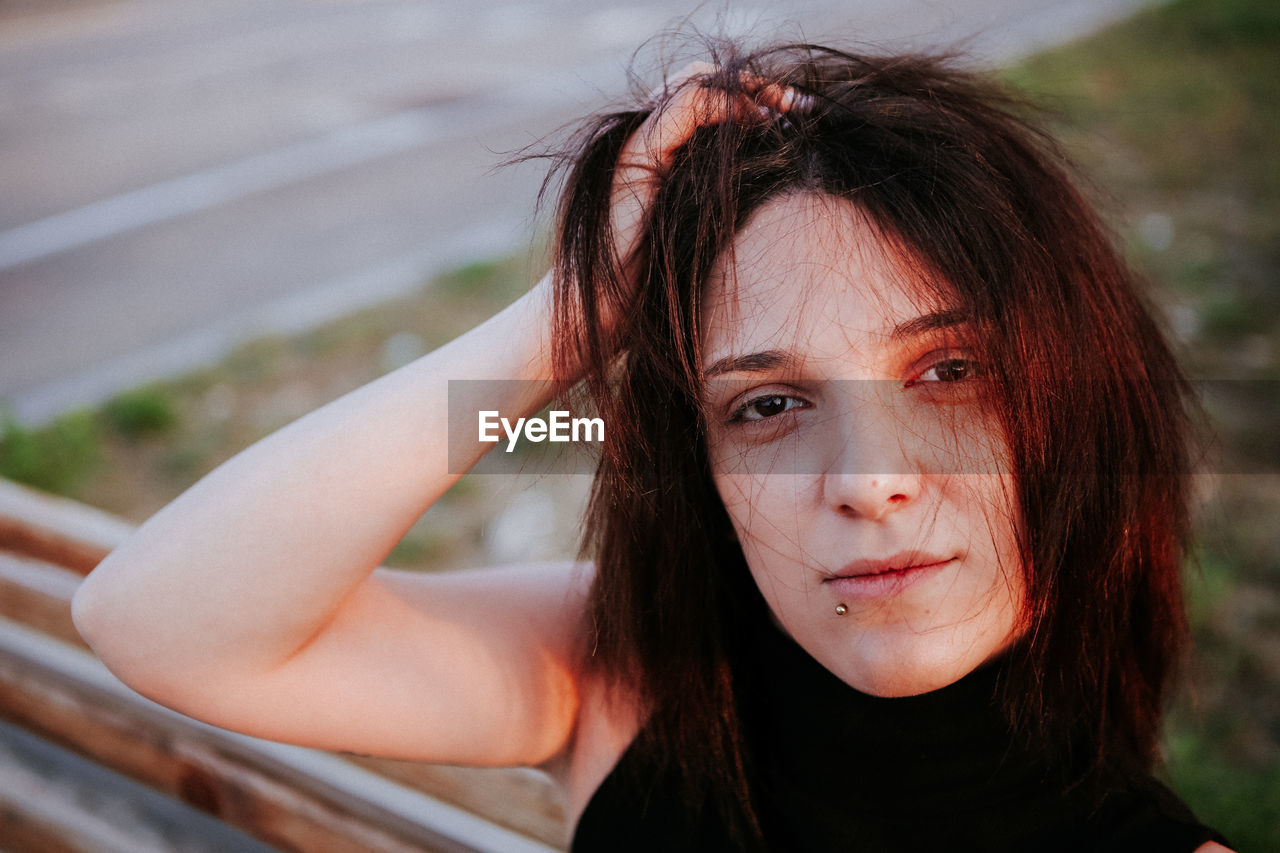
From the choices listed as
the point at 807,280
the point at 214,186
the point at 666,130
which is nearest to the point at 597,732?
the point at 807,280

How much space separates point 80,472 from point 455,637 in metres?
3.37

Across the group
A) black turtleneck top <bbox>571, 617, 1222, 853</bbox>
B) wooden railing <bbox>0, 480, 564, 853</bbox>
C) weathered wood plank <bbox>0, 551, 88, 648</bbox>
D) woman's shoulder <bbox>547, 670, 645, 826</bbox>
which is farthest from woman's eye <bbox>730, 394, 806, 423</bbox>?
weathered wood plank <bbox>0, 551, 88, 648</bbox>

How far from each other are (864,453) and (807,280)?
21 cm

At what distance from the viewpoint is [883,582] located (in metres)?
1.26

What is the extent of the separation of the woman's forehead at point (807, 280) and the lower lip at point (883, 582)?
27cm

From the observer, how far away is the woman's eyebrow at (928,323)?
49.3 inches

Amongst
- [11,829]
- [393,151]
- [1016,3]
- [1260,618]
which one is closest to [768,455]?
[11,829]

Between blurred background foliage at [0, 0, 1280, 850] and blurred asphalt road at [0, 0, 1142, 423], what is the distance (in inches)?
18.3

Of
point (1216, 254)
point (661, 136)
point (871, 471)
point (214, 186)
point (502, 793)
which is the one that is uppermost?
point (214, 186)

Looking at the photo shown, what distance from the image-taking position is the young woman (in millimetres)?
1275

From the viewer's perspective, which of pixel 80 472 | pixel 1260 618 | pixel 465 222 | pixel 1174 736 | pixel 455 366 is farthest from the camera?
Result: pixel 465 222

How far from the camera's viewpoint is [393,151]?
781 cm

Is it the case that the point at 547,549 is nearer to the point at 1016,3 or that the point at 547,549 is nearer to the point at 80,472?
the point at 80,472

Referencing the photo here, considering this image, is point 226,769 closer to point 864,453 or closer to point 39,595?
point 39,595
